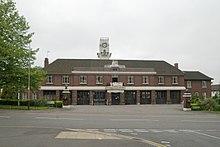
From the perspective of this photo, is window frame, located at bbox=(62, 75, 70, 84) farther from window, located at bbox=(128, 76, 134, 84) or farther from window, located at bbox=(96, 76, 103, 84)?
window, located at bbox=(128, 76, 134, 84)

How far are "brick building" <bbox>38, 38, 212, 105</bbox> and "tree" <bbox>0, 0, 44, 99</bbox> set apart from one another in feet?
69.0

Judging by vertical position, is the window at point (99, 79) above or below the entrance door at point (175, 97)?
above

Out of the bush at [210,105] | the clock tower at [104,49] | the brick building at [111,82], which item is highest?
the clock tower at [104,49]

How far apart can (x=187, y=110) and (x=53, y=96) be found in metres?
29.5

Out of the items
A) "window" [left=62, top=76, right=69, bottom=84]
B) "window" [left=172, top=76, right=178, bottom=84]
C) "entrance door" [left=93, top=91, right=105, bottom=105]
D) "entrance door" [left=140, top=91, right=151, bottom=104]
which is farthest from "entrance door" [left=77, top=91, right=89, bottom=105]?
"window" [left=172, top=76, right=178, bottom=84]

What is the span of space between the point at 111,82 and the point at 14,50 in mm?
29274

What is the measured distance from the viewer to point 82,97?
57531mm

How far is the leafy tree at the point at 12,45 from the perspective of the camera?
3120cm

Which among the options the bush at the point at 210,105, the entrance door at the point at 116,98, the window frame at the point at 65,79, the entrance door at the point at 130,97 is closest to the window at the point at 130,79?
the entrance door at the point at 130,97

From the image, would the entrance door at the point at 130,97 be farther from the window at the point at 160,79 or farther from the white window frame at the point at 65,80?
the white window frame at the point at 65,80

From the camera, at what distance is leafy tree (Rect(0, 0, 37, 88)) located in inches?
1228

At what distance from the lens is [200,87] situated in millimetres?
66812

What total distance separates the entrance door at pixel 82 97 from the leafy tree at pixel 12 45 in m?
23.0

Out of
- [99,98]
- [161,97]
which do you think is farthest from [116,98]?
[161,97]
